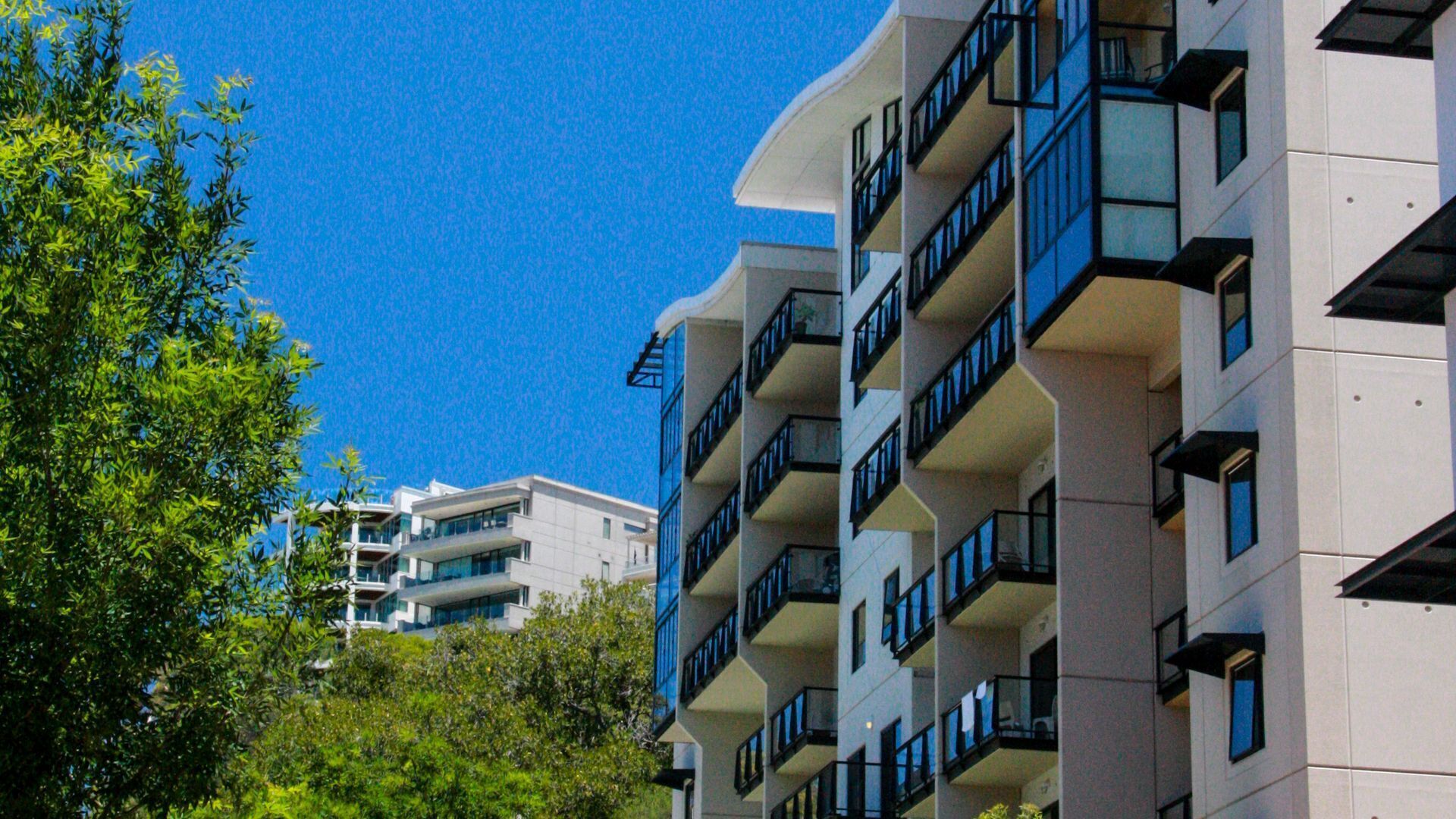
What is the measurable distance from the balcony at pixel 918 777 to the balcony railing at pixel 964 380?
488 centimetres

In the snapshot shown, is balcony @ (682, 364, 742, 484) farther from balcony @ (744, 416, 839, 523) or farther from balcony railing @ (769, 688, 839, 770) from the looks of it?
balcony railing @ (769, 688, 839, 770)

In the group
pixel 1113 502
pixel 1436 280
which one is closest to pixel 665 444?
pixel 1113 502

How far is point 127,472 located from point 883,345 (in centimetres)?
2212

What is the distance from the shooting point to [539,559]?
457 ft

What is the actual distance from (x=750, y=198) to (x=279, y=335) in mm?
32101

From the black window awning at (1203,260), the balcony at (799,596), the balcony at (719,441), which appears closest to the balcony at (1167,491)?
the black window awning at (1203,260)

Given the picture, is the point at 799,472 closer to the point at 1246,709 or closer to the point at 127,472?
the point at 1246,709

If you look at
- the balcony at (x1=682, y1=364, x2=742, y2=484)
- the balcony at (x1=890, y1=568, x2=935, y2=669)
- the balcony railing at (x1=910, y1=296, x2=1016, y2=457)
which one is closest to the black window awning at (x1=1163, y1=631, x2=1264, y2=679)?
the balcony railing at (x1=910, y1=296, x2=1016, y2=457)

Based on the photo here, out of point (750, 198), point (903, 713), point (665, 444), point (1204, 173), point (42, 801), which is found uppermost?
point (750, 198)

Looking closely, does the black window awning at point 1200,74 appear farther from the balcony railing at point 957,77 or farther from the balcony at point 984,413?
the balcony railing at point 957,77

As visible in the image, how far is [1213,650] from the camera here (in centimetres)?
2669

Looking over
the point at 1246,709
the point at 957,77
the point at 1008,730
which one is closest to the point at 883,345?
the point at 957,77

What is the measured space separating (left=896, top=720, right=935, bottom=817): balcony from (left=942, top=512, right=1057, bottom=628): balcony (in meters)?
2.35

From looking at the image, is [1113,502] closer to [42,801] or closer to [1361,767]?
[1361,767]
